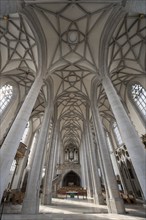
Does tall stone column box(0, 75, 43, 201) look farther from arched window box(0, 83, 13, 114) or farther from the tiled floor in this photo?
arched window box(0, 83, 13, 114)

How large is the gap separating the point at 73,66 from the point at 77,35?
128 inches

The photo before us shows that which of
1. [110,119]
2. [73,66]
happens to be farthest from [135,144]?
[110,119]

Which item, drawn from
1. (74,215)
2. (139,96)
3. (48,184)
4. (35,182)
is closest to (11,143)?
(35,182)

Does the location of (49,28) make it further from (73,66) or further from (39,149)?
(39,149)

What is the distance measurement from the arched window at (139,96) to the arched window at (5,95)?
48.4ft

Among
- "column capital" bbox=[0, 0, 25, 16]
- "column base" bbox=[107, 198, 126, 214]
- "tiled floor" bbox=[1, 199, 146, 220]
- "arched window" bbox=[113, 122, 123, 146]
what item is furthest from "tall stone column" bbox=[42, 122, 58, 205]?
"column capital" bbox=[0, 0, 25, 16]

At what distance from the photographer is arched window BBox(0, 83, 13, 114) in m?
13.1

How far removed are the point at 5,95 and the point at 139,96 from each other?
15.5m

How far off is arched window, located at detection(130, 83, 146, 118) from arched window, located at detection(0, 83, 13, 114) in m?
14.8

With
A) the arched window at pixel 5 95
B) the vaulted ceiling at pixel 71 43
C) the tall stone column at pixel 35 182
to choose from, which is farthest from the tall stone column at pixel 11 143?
the arched window at pixel 5 95

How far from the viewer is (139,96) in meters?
13.8

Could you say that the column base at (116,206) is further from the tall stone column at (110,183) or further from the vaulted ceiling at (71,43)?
the vaulted ceiling at (71,43)

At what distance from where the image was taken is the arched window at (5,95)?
13.1 meters

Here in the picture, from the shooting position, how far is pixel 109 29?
31.3ft
